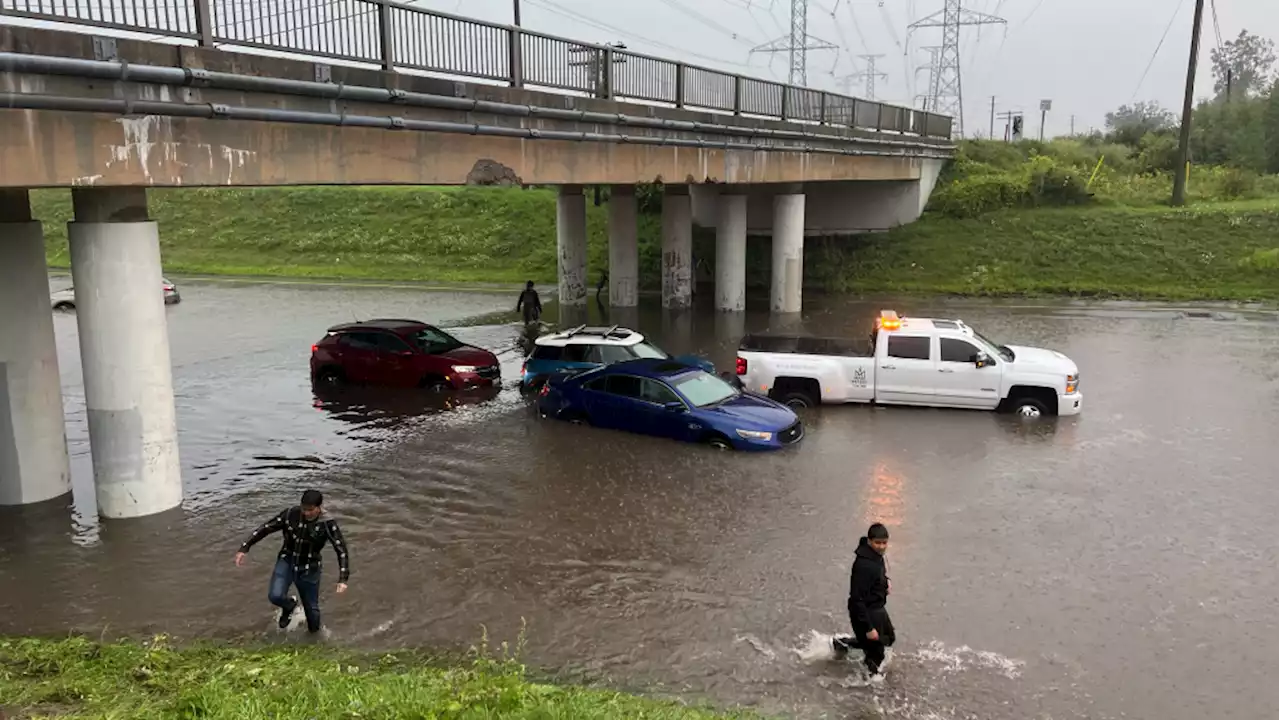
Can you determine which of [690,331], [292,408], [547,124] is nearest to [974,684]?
[547,124]

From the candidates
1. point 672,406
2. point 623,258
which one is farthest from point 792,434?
point 623,258

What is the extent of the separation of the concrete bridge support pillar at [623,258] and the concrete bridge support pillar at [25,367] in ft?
68.6

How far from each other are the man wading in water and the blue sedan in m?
6.97

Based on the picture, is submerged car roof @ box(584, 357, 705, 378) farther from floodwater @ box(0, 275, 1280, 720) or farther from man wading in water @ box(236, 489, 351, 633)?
man wading in water @ box(236, 489, 351, 633)

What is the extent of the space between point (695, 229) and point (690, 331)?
12.9 m

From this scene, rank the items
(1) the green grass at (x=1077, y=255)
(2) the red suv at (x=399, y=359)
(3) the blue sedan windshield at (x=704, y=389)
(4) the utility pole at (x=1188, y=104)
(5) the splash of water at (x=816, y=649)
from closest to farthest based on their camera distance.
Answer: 1. (5) the splash of water at (x=816, y=649)
2. (3) the blue sedan windshield at (x=704, y=389)
3. (2) the red suv at (x=399, y=359)
4. (1) the green grass at (x=1077, y=255)
5. (4) the utility pole at (x=1188, y=104)

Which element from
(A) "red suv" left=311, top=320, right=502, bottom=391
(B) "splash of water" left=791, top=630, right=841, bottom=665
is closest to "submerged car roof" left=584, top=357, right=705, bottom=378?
(A) "red suv" left=311, top=320, right=502, bottom=391

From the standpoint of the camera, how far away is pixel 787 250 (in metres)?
30.2

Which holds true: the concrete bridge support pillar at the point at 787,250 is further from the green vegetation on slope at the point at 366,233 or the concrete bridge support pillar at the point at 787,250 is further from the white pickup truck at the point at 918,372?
the white pickup truck at the point at 918,372

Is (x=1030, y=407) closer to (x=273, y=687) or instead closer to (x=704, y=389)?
(x=704, y=389)

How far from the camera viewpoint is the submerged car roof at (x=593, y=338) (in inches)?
691

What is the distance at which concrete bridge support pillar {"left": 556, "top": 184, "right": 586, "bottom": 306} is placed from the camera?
3173 cm

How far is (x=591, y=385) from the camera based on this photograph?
50.6 feet

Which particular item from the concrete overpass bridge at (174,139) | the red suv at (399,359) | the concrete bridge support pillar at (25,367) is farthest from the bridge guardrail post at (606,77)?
the concrete bridge support pillar at (25,367)
